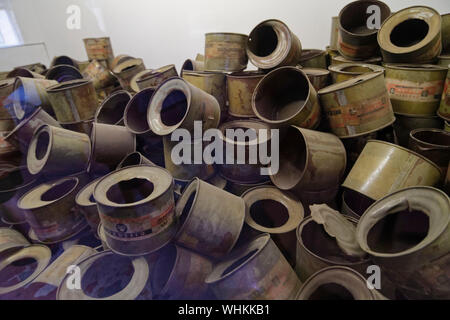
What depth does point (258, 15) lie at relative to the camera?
5059mm

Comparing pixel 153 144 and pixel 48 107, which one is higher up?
pixel 48 107

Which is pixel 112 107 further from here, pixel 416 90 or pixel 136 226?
pixel 416 90

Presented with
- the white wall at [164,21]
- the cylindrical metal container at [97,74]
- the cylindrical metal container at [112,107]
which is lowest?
the cylindrical metal container at [112,107]

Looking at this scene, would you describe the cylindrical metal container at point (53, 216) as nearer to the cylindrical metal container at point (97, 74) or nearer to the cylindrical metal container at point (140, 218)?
the cylindrical metal container at point (140, 218)

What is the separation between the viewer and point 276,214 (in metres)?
2.65

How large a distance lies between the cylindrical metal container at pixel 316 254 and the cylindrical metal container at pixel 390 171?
0.31m

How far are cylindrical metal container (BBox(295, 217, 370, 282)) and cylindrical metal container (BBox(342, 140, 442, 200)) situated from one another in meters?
0.31

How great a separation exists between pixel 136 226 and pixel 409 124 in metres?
2.89

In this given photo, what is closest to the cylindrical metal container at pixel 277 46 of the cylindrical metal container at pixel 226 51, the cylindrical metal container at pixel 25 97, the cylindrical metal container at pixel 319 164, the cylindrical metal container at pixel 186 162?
the cylindrical metal container at pixel 226 51

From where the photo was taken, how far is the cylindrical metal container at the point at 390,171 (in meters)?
1.99

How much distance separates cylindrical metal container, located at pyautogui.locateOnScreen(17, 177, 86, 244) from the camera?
2.29m

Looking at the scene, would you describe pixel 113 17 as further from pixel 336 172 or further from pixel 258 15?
pixel 336 172

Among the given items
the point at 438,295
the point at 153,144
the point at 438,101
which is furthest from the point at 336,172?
the point at 153,144

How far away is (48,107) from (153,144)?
1846mm
